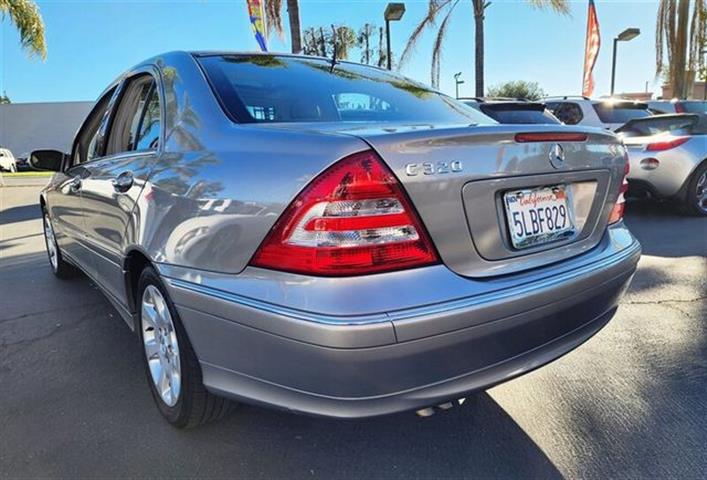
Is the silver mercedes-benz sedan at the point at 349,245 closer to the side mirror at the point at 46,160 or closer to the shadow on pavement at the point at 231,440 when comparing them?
the shadow on pavement at the point at 231,440

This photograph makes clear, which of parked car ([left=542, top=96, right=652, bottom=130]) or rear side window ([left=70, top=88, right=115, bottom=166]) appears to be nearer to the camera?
rear side window ([left=70, top=88, right=115, bottom=166])

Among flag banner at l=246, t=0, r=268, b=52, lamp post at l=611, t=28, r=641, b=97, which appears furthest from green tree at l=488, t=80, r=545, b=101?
flag banner at l=246, t=0, r=268, b=52

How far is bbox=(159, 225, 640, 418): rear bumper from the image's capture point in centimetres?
147

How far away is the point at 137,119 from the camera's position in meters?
2.79

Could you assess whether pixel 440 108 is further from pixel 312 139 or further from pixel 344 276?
pixel 344 276

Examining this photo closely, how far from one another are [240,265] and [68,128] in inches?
1290

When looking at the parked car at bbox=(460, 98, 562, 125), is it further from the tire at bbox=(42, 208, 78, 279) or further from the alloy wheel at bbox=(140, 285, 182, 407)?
the alloy wheel at bbox=(140, 285, 182, 407)

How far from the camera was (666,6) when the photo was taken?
53.1 ft

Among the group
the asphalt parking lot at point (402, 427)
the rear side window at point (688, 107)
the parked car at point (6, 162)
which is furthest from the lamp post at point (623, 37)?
the parked car at point (6, 162)

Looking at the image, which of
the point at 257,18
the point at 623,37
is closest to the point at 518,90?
the point at 623,37

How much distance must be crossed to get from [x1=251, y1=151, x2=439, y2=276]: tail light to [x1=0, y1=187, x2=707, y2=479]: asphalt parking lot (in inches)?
21.9

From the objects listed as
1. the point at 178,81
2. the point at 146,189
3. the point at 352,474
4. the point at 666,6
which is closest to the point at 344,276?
the point at 352,474

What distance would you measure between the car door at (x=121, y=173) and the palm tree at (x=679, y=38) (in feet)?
60.2

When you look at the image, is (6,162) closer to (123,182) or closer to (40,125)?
(40,125)
